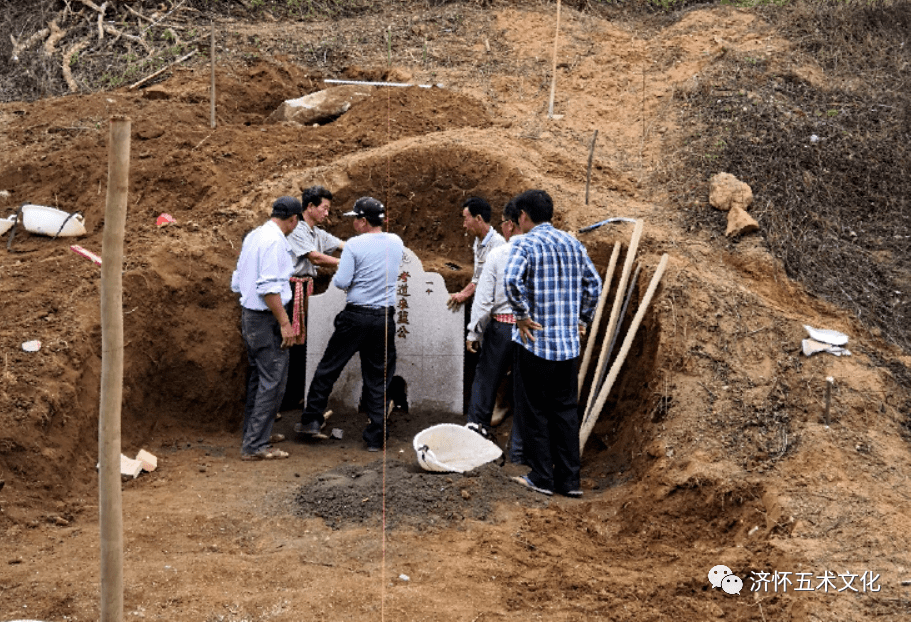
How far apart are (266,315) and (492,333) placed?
5.53 ft

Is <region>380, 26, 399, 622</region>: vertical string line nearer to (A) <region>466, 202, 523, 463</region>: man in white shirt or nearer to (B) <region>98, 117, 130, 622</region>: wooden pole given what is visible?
(A) <region>466, 202, 523, 463</region>: man in white shirt

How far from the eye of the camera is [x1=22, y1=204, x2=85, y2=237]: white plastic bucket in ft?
28.1

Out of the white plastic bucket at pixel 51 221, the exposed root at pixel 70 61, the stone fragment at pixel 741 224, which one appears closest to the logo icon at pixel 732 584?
the stone fragment at pixel 741 224

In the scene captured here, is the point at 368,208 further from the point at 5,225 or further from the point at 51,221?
the point at 5,225

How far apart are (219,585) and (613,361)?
157 inches

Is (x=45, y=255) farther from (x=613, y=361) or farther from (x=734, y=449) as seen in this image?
(x=734, y=449)

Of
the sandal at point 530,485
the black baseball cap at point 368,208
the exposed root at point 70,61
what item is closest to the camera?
the sandal at point 530,485

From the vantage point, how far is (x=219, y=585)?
4.94m

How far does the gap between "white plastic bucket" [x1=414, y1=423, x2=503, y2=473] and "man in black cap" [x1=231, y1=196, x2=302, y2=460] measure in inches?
48.1

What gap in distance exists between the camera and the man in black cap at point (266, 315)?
6953mm

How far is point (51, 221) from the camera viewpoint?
8.56 m

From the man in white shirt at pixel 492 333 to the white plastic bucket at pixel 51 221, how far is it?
3.68m

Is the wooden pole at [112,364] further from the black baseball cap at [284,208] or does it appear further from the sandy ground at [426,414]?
the black baseball cap at [284,208]

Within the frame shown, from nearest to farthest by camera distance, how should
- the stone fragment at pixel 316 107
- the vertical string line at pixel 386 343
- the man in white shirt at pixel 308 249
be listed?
the vertical string line at pixel 386 343, the man in white shirt at pixel 308 249, the stone fragment at pixel 316 107
